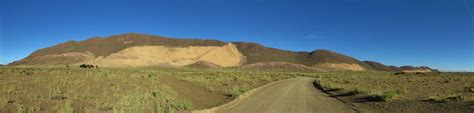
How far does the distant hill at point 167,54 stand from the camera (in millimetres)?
127400

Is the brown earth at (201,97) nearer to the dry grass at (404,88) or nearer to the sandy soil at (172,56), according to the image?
the dry grass at (404,88)

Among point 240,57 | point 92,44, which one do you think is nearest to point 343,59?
point 240,57

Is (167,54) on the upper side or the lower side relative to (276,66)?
upper

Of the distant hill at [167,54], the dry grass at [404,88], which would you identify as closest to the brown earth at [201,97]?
the dry grass at [404,88]

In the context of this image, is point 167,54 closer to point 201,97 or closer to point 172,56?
point 172,56

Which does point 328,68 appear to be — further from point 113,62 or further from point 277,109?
point 277,109

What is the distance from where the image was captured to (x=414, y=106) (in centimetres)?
1512

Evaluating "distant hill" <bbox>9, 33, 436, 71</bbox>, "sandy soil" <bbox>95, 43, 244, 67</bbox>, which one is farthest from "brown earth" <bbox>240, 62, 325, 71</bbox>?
"sandy soil" <bbox>95, 43, 244, 67</bbox>

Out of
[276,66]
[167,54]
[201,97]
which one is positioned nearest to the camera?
[201,97]

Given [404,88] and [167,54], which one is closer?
[404,88]

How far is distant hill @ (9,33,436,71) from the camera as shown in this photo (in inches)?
5016

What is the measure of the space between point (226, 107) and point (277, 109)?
2559 millimetres

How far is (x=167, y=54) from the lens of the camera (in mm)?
136500

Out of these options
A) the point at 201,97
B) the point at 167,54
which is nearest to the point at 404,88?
the point at 201,97
